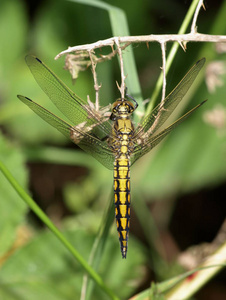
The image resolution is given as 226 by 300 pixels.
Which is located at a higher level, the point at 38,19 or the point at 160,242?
the point at 38,19

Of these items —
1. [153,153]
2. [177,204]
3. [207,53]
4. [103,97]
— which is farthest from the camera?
[177,204]

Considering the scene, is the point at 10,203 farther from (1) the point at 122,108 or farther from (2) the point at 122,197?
(1) the point at 122,108

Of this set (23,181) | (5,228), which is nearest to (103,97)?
(23,181)

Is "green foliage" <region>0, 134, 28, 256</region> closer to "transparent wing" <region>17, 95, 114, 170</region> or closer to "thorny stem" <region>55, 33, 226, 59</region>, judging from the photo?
"transparent wing" <region>17, 95, 114, 170</region>

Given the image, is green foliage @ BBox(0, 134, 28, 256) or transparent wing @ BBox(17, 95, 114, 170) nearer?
transparent wing @ BBox(17, 95, 114, 170)

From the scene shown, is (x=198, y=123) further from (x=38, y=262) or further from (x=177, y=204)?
(x=38, y=262)

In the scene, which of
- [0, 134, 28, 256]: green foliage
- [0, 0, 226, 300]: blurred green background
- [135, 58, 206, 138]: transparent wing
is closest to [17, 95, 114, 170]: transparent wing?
[135, 58, 206, 138]: transparent wing

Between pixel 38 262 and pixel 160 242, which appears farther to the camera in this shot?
→ pixel 160 242

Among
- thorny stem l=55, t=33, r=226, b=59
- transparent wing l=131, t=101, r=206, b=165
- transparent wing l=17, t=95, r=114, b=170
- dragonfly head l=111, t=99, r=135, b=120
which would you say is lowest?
transparent wing l=131, t=101, r=206, b=165
